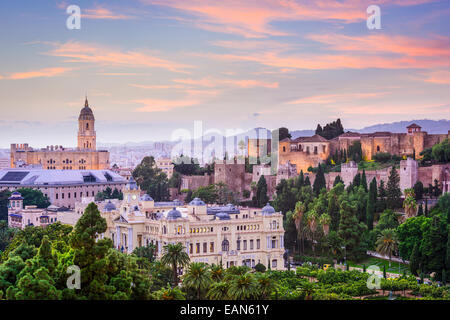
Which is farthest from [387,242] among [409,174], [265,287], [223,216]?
[265,287]

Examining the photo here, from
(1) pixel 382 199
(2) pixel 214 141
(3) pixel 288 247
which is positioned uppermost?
(2) pixel 214 141

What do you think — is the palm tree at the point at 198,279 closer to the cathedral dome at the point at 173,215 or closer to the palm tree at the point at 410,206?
the cathedral dome at the point at 173,215

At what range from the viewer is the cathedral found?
93.3 metres

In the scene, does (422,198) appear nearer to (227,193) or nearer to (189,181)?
(227,193)

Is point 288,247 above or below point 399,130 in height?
below

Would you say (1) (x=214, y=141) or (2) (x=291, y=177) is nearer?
(2) (x=291, y=177)

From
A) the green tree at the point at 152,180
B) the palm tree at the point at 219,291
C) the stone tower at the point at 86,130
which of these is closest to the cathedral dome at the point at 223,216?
the palm tree at the point at 219,291

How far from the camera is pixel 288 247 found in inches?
1758

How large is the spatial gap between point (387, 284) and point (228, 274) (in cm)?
724

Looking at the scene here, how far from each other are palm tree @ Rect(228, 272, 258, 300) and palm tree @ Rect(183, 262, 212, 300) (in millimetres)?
2168

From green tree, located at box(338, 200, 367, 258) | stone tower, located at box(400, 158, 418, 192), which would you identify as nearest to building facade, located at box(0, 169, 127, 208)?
stone tower, located at box(400, 158, 418, 192)

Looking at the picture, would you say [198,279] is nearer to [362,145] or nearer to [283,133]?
[362,145]

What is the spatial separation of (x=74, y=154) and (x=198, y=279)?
2817 inches

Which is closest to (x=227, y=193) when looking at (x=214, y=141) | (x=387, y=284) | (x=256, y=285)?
(x=214, y=141)
